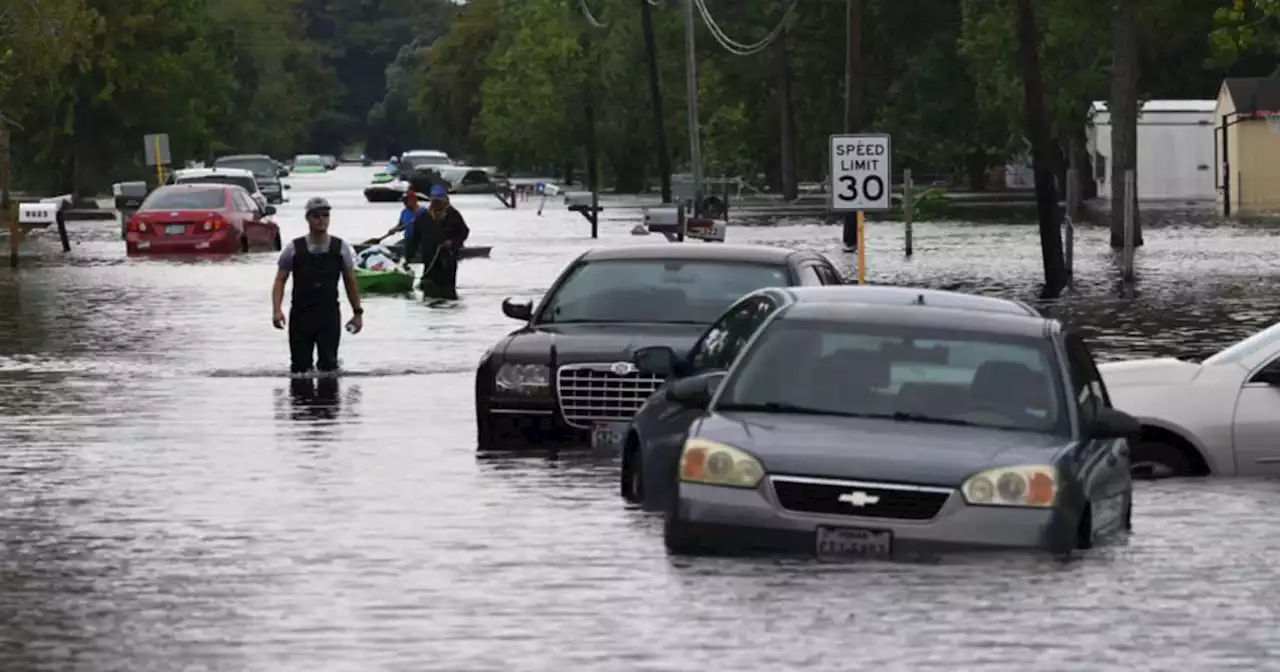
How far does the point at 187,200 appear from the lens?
57.8 meters

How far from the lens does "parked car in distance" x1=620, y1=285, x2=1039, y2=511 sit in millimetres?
14789

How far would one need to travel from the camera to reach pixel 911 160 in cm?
11675

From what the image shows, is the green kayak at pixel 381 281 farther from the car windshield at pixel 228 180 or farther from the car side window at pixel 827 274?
the car windshield at pixel 228 180

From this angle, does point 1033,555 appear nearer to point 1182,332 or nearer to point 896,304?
point 896,304

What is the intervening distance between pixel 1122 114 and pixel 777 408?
147 feet

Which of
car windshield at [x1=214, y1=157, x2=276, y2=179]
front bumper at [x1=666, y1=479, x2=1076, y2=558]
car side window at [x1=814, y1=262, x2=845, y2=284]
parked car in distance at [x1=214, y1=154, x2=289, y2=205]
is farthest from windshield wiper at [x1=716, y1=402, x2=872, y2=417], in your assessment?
car windshield at [x1=214, y1=157, x2=276, y2=179]

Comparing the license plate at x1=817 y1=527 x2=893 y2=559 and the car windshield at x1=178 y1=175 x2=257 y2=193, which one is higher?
the license plate at x1=817 y1=527 x2=893 y2=559

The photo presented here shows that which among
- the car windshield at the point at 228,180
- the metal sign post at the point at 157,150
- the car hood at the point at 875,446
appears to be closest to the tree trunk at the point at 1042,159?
the car hood at the point at 875,446

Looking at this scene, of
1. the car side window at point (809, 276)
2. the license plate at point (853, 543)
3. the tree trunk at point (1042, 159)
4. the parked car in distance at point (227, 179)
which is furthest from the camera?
the parked car in distance at point (227, 179)

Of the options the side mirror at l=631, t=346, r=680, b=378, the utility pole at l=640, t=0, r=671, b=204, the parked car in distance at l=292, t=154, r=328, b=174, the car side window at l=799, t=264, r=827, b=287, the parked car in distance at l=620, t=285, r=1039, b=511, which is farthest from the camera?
the parked car in distance at l=292, t=154, r=328, b=174

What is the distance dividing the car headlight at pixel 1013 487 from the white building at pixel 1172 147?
8260 cm

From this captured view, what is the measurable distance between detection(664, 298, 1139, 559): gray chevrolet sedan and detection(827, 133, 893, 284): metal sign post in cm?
1719

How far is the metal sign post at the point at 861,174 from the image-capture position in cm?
3200

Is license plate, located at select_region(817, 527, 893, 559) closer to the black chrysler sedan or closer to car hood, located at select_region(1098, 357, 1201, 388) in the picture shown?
car hood, located at select_region(1098, 357, 1201, 388)
